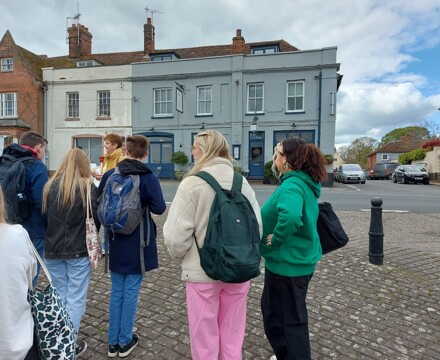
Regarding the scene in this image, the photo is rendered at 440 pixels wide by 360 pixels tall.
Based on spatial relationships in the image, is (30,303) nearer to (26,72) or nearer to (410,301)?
(410,301)

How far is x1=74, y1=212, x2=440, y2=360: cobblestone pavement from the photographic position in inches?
119

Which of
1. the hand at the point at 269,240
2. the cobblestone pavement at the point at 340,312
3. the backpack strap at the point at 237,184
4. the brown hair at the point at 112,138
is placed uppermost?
the brown hair at the point at 112,138

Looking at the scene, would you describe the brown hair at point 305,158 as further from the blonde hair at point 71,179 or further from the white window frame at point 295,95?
the white window frame at point 295,95

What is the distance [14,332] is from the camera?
1.45 meters

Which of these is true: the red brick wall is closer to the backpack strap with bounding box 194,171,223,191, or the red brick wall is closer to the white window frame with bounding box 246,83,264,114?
the white window frame with bounding box 246,83,264,114

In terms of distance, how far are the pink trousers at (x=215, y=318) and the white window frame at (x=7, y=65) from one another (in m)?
28.8

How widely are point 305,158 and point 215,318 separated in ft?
4.36

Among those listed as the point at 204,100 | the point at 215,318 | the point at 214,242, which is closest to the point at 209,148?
the point at 214,242

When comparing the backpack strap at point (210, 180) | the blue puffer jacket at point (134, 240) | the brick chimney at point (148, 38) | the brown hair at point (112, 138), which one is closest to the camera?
the backpack strap at point (210, 180)

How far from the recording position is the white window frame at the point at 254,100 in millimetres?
22250

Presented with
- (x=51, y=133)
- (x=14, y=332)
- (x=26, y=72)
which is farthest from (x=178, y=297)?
(x=26, y=72)

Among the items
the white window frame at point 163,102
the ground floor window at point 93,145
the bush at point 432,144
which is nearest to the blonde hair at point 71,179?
the white window frame at point 163,102

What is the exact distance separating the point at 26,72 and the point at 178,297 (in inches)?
1045

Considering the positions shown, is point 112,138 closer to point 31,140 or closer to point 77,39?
point 31,140
